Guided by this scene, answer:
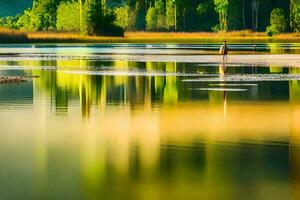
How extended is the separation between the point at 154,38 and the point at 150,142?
442ft

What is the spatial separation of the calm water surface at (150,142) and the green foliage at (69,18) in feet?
385

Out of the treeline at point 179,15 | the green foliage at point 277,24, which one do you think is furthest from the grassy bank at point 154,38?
the treeline at point 179,15

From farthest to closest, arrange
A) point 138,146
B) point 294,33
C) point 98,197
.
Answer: point 294,33, point 138,146, point 98,197

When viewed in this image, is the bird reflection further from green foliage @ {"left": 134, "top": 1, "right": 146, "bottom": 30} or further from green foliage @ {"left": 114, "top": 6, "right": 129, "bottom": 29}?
green foliage @ {"left": 134, "top": 1, "right": 146, "bottom": 30}

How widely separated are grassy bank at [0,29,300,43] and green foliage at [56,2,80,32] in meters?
10.0

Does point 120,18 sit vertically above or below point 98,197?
above

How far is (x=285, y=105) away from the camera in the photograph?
91.5 ft

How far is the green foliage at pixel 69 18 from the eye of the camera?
153000 mm

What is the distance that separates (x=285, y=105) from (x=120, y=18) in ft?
513

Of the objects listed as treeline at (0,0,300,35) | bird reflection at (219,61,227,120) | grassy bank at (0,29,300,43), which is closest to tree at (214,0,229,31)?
treeline at (0,0,300,35)

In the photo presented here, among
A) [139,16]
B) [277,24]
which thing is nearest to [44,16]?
[139,16]

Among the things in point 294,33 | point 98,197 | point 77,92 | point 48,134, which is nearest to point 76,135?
point 48,134

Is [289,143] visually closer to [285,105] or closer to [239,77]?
[285,105]

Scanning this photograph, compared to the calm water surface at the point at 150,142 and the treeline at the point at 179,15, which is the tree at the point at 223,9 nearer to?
the treeline at the point at 179,15
